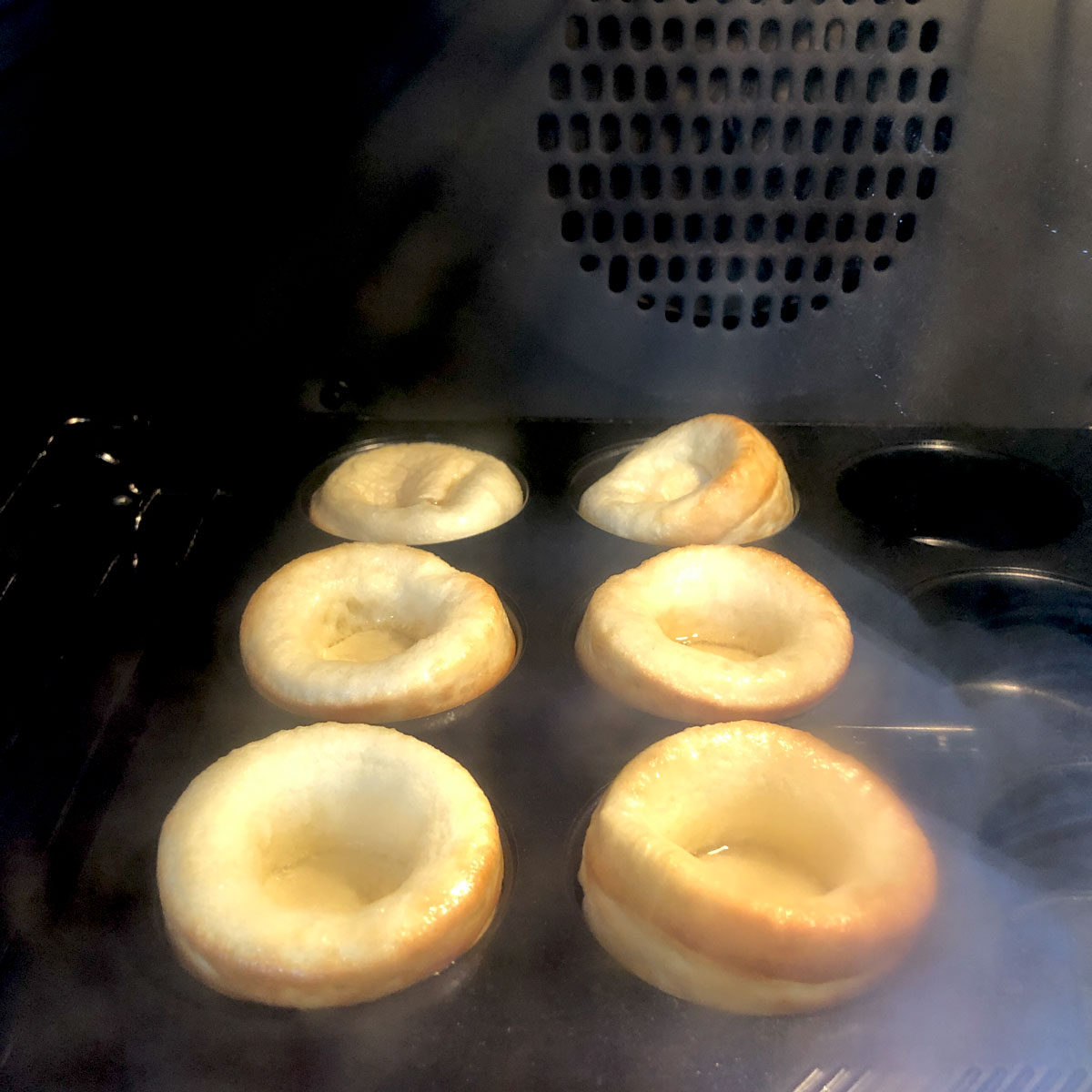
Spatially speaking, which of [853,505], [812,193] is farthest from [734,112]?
[853,505]

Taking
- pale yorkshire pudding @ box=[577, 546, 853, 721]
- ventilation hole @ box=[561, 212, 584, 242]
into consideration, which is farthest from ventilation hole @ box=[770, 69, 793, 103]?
pale yorkshire pudding @ box=[577, 546, 853, 721]

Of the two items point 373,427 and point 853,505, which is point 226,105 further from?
point 853,505

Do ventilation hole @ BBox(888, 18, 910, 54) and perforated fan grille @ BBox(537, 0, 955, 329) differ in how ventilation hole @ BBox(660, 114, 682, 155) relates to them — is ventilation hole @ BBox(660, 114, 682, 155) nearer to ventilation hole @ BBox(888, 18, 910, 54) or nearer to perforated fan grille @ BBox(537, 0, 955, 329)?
perforated fan grille @ BBox(537, 0, 955, 329)

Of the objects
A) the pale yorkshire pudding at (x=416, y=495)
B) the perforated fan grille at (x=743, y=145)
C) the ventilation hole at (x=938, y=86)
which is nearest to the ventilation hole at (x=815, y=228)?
the perforated fan grille at (x=743, y=145)

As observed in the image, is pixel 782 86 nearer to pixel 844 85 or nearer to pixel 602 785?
pixel 844 85

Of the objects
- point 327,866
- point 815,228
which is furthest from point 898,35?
point 327,866
